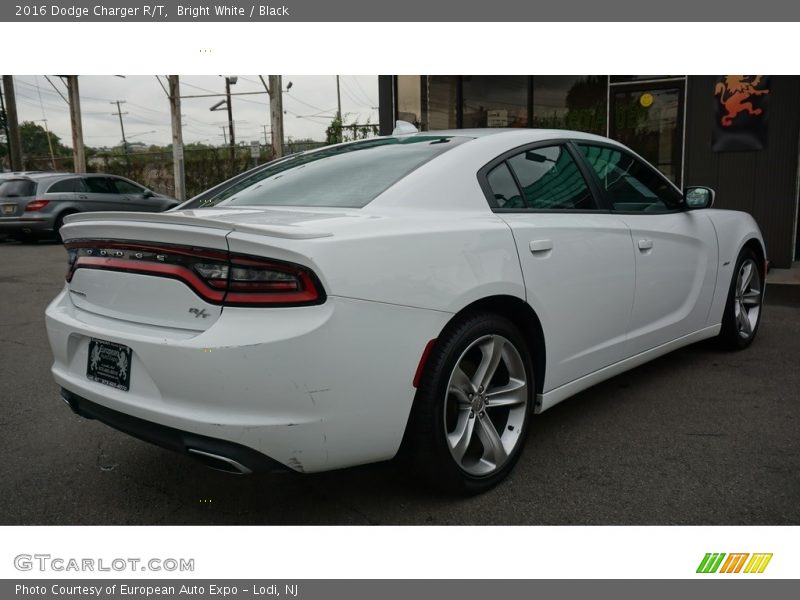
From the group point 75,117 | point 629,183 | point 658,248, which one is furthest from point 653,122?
point 75,117

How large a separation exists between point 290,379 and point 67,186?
14.0 meters

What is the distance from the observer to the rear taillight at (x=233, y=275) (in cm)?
211

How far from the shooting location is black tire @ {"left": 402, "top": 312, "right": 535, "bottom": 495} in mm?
2445

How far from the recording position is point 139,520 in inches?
102

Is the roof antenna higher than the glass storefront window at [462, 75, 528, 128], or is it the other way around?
the glass storefront window at [462, 75, 528, 128]

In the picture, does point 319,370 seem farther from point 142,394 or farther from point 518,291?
point 518,291

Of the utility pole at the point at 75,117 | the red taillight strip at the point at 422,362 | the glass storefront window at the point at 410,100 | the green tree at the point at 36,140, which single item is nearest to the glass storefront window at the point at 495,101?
the glass storefront window at the point at 410,100

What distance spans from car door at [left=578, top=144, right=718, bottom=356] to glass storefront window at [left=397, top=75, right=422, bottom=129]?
8.92 metres

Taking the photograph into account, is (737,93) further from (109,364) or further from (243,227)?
(109,364)

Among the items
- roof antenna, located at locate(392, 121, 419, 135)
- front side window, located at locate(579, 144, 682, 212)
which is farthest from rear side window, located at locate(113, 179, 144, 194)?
front side window, located at locate(579, 144, 682, 212)

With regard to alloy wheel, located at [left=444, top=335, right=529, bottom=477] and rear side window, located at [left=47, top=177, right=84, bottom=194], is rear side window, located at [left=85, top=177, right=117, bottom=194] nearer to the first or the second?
rear side window, located at [left=47, top=177, right=84, bottom=194]

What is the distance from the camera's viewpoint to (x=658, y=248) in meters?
3.73

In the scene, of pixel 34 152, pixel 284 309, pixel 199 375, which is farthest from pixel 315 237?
pixel 34 152

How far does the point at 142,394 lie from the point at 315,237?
0.82 meters
